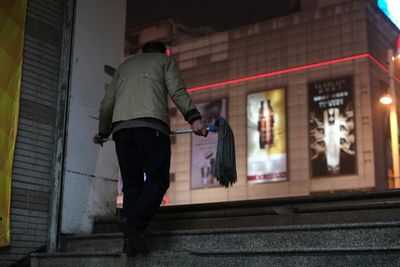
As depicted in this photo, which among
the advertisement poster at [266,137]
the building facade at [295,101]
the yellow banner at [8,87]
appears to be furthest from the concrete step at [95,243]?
the advertisement poster at [266,137]

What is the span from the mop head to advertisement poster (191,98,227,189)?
19.3 meters

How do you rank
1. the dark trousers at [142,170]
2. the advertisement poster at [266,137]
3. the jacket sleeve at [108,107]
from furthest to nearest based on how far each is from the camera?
1. the advertisement poster at [266,137]
2. the jacket sleeve at [108,107]
3. the dark trousers at [142,170]

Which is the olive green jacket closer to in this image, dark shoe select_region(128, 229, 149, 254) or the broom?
the broom

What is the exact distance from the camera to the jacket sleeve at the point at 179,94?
14.4ft

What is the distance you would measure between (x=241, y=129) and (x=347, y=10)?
6.15 metres

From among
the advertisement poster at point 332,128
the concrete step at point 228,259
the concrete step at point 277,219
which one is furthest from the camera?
the advertisement poster at point 332,128

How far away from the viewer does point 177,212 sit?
5.35 m

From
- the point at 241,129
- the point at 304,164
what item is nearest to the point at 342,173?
the point at 304,164

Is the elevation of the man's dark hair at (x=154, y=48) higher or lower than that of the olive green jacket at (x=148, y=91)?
higher

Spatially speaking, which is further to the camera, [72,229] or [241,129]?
[241,129]

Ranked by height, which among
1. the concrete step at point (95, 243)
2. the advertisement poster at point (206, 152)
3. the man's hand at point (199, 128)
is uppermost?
the advertisement poster at point (206, 152)

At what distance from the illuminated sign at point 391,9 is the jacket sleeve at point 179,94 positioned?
20.0m

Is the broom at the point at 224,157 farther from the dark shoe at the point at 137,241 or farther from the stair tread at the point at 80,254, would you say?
the stair tread at the point at 80,254

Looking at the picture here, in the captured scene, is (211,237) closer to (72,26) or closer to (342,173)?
(72,26)
